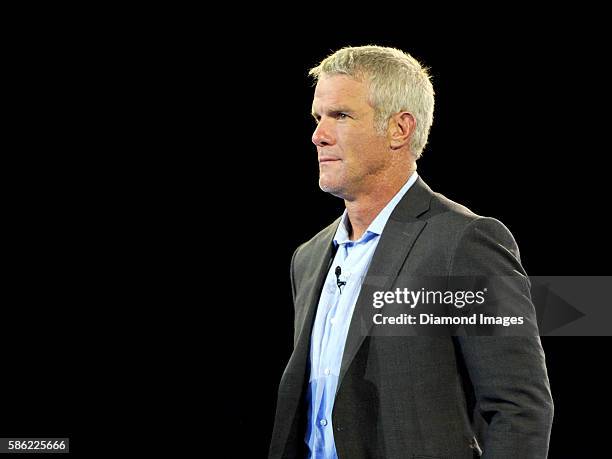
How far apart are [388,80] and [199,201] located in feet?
5.03

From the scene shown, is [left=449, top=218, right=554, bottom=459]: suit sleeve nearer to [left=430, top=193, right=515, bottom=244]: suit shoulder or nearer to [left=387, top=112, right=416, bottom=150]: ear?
[left=430, top=193, right=515, bottom=244]: suit shoulder

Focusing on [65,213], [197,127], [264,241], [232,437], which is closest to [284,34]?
[197,127]

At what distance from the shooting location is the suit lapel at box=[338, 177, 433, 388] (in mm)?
1852

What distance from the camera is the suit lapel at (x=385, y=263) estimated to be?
1.85 meters

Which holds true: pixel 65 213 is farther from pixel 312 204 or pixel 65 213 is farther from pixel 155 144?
pixel 312 204

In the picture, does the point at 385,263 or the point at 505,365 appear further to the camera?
→ the point at 385,263

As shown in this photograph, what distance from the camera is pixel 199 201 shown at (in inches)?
134

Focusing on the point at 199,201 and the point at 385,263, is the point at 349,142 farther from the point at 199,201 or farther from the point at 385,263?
the point at 199,201

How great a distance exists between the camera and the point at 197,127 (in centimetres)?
342

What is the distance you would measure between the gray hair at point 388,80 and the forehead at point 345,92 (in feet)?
0.05

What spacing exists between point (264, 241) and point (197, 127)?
58 cm

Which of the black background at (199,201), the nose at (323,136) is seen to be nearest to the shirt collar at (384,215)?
the nose at (323,136)

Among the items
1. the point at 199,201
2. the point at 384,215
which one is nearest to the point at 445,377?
the point at 384,215

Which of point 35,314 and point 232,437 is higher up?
point 35,314
